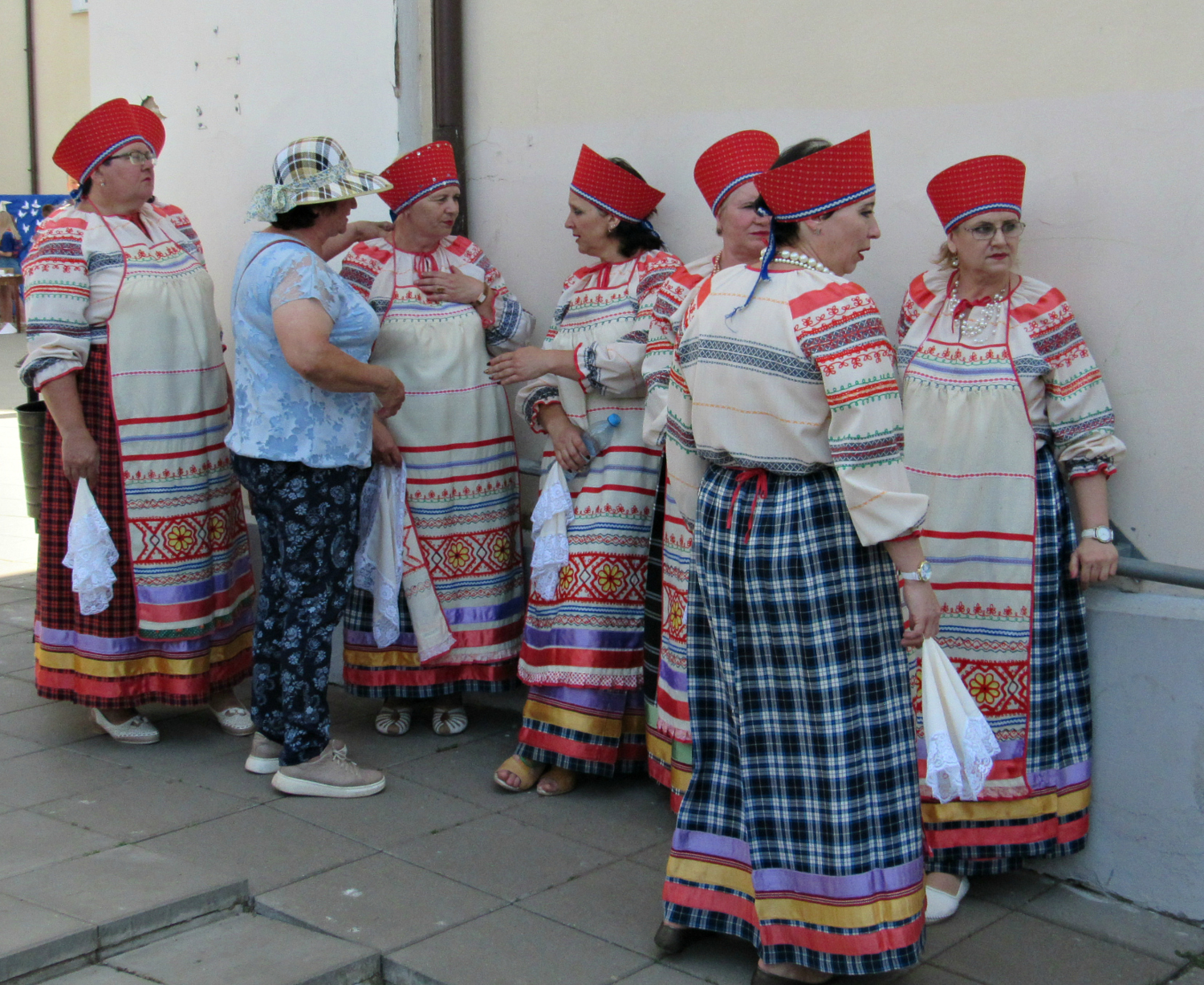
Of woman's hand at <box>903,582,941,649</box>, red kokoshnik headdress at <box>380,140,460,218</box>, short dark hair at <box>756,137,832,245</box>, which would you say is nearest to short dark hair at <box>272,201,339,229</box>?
red kokoshnik headdress at <box>380,140,460,218</box>

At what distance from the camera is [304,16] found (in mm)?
5352

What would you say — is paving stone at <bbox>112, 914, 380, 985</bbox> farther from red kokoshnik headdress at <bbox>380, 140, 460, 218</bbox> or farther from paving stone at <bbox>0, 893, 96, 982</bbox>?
red kokoshnik headdress at <bbox>380, 140, 460, 218</bbox>

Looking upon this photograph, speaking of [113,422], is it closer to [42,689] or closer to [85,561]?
[85,561]

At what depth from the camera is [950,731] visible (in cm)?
284

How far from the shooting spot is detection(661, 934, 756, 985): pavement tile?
3.12m

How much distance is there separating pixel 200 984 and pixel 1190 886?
2.44 metres

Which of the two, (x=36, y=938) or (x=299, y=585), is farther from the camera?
(x=299, y=585)

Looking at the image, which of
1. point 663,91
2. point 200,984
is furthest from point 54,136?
point 200,984

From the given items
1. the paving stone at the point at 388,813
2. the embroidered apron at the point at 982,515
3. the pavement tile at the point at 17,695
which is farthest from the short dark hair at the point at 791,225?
the pavement tile at the point at 17,695

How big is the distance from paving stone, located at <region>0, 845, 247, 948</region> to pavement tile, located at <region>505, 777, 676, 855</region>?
0.96 m

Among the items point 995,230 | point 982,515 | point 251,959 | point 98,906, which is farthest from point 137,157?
point 982,515

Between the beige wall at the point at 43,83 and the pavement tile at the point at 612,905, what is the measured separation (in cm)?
1896

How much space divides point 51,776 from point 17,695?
101cm

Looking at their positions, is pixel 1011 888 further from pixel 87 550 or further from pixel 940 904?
pixel 87 550
